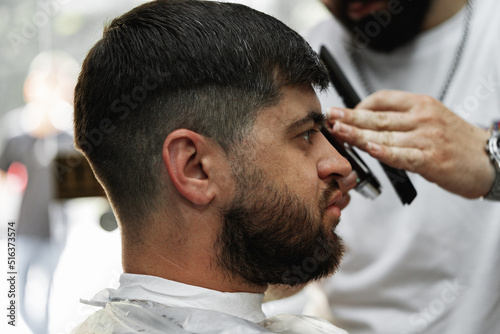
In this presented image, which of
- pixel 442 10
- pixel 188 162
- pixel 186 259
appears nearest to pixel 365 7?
pixel 442 10

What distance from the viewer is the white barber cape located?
1.34 m

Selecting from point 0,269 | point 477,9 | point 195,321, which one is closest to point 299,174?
point 195,321

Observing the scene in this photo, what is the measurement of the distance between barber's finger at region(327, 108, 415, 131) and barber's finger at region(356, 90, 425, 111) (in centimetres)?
4

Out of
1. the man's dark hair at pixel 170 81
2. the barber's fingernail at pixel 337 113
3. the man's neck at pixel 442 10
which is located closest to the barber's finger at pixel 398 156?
the barber's fingernail at pixel 337 113

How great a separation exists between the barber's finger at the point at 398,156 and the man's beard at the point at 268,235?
27cm

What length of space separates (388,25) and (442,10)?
0.89 ft

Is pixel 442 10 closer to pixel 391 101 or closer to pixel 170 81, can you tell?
pixel 391 101

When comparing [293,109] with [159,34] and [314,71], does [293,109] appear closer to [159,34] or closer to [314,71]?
[314,71]

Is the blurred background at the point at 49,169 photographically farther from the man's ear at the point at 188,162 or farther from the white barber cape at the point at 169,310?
the man's ear at the point at 188,162

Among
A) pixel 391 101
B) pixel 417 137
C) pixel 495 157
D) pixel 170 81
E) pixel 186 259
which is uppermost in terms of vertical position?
pixel 170 81

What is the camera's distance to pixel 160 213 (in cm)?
147

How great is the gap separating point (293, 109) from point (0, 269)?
2591mm

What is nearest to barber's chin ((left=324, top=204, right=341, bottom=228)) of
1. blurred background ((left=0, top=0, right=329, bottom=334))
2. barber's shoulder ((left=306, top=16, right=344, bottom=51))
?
barber's shoulder ((left=306, top=16, right=344, bottom=51))

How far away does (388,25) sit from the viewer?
2.22 metres
